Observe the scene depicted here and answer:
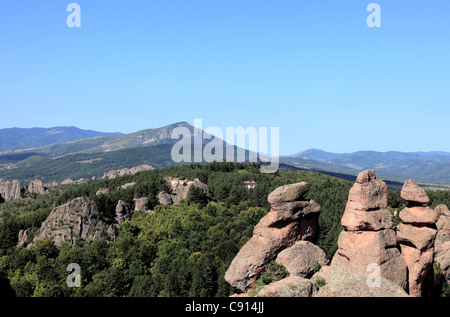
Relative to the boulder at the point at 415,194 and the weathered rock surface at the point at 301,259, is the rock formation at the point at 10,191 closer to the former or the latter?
the weathered rock surface at the point at 301,259

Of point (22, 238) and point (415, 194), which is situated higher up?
point (415, 194)

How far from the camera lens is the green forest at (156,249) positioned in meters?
56.4

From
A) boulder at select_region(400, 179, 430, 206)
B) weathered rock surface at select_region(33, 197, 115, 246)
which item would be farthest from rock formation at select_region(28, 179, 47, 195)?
Result: boulder at select_region(400, 179, 430, 206)

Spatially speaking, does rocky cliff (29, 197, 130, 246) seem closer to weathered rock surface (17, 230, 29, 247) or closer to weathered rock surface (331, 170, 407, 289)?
weathered rock surface (17, 230, 29, 247)

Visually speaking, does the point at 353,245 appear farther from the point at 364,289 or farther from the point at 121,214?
the point at 121,214

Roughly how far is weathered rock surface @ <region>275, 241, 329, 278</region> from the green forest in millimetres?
19404

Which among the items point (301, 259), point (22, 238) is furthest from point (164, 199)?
point (301, 259)

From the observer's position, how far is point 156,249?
71688mm

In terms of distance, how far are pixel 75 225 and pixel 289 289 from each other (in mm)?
57479

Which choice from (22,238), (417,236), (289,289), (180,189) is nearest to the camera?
(289,289)

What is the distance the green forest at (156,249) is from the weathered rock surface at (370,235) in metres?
25.1
